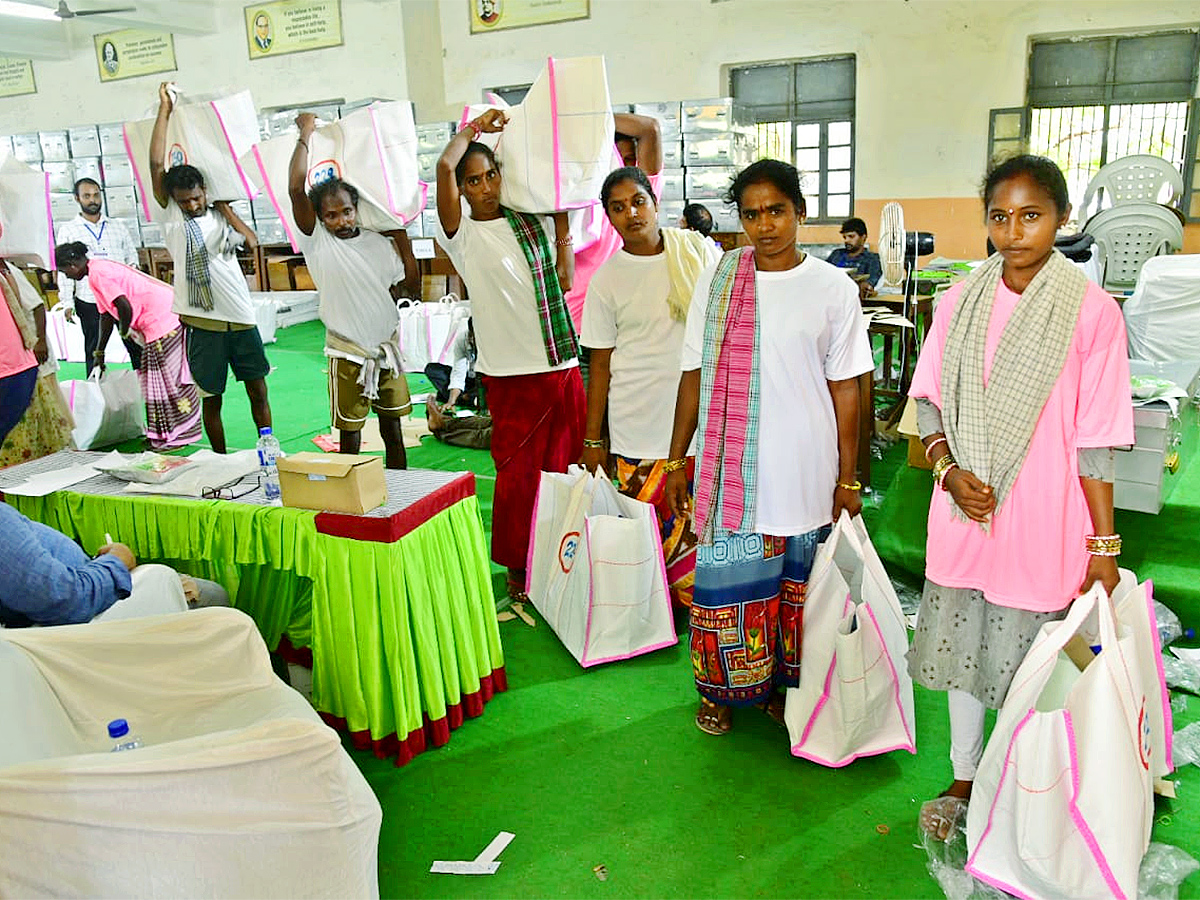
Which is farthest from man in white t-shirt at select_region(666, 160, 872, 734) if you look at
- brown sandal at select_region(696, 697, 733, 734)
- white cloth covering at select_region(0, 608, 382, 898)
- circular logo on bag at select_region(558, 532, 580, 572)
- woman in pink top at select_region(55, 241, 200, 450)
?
woman in pink top at select_region(55, 241, 200, 450)

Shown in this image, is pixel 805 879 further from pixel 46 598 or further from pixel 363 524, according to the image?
pixel 46 598

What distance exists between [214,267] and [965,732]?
3.84 metres

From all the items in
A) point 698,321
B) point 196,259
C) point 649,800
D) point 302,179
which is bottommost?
point 649,800

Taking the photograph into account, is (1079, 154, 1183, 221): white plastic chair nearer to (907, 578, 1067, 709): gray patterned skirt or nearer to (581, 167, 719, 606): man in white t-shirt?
(581, 167, 719, 606): man in white t-shirt

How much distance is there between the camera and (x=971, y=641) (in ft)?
6.36

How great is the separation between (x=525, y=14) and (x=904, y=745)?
10334 mm

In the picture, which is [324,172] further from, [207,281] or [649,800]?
[649,800]

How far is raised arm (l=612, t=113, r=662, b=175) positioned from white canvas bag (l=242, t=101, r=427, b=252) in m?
0.88

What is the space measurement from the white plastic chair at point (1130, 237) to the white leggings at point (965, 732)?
3959 mm

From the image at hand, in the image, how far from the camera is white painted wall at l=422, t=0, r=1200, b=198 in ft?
29.4

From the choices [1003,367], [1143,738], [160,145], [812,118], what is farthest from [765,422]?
[812,118]

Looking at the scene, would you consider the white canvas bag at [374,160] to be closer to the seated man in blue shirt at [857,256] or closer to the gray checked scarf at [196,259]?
the gray checked scarf at [196,259]

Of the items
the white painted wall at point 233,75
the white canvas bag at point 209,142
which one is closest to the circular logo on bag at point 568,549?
the white canvas bag at point 209,142

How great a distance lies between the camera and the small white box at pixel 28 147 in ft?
37.7
